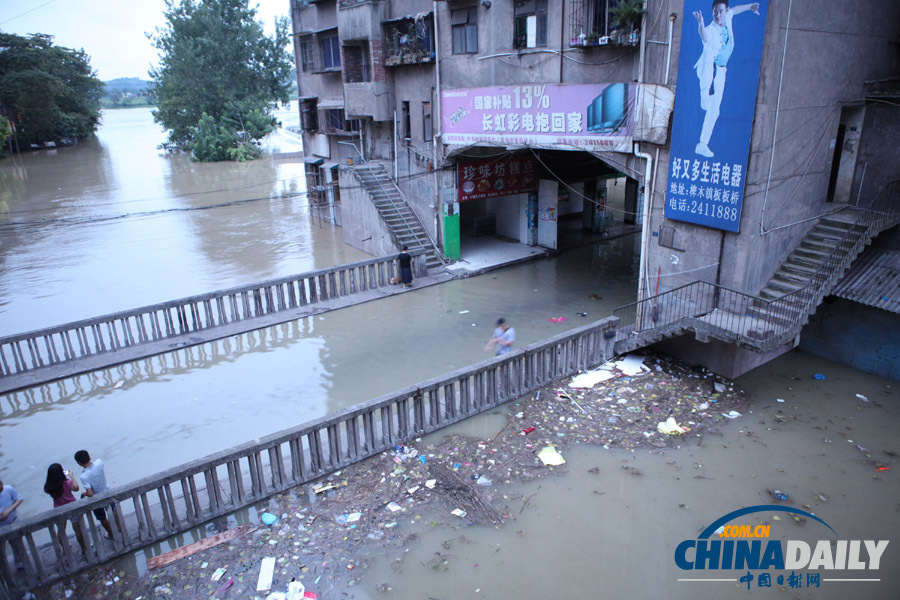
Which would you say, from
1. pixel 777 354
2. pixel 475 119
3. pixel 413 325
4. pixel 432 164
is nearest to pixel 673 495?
pixel 777 354

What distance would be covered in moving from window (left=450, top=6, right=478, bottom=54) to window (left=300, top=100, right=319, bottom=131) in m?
10.6

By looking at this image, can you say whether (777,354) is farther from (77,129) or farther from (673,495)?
(77,129)

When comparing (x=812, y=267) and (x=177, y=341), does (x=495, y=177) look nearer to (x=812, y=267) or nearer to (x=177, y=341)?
(x=812, y=267)

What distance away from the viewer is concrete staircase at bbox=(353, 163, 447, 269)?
18609mm

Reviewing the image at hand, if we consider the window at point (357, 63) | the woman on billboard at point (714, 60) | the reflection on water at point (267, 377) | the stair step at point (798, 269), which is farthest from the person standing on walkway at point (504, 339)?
the window at point (357, 63)

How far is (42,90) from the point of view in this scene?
54.8 meters

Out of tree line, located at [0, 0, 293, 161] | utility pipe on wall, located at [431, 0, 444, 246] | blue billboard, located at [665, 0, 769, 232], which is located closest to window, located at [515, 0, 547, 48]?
utility pipe on wall, located at [431, 0, 444, 246]

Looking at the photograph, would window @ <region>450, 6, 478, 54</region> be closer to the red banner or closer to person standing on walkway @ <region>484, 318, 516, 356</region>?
the red banner

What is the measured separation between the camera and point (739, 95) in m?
9.64

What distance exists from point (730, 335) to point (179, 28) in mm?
51378

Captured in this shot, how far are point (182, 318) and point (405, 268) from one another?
20.1ft

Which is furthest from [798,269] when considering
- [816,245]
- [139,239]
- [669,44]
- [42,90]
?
[42,90]

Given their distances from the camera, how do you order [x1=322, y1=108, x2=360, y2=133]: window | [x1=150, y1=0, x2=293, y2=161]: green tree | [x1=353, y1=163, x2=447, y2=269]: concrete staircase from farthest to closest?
[x1=150, y1=0, x2=293, y2=161]: green tree, [x1=322, y1=108, x2=360, y2=133]: window, [x1=353, y1=163, x2=447, y2=269]: concrete staircase

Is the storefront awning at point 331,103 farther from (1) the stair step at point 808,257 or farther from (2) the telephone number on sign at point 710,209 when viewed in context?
(1) the stair step at point 808,257
